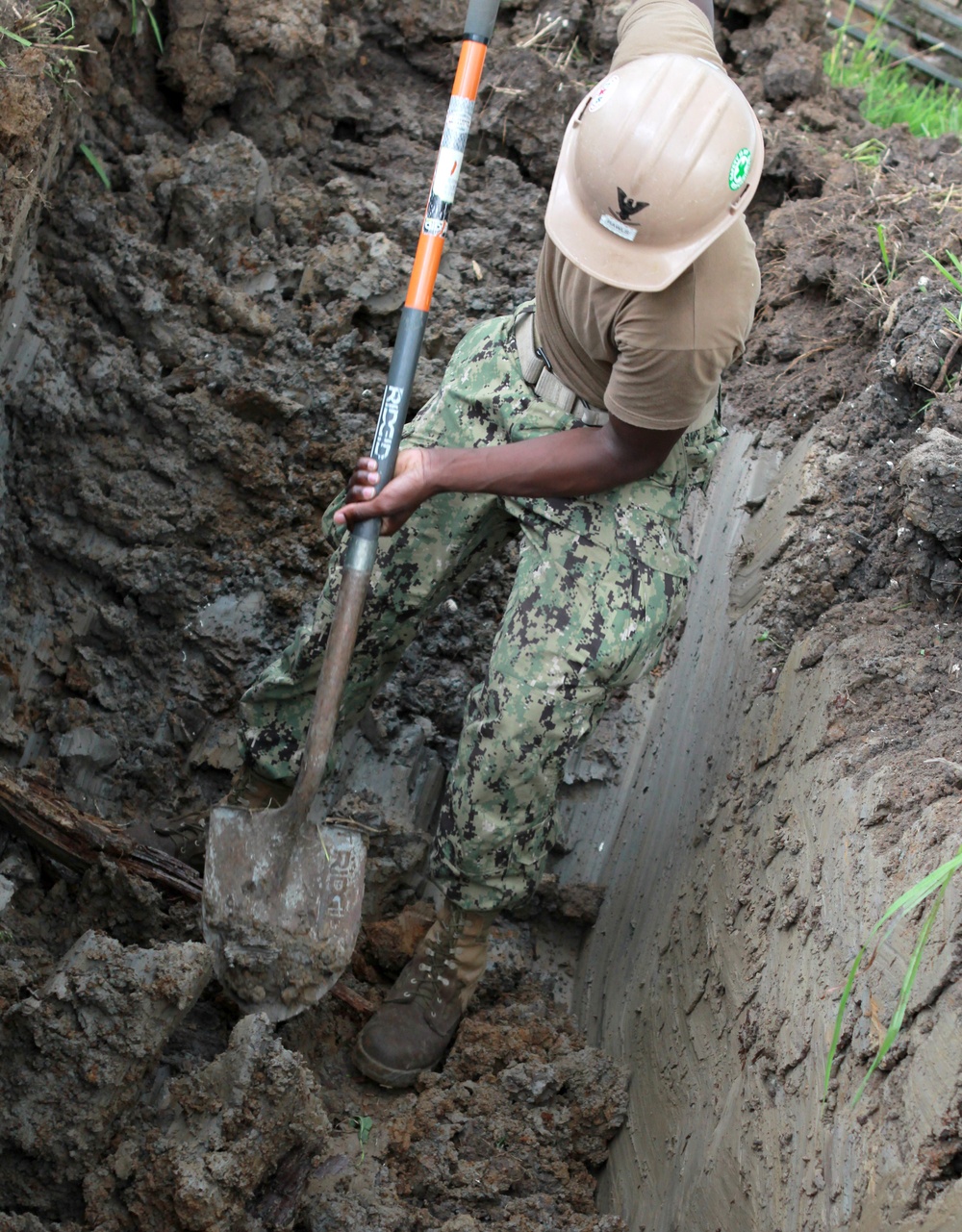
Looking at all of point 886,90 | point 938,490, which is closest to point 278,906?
point 938,490

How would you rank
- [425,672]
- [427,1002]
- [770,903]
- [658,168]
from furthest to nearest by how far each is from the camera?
1. [425,672]
2. [427,1002]
3. [770,903]
4. [658,168]

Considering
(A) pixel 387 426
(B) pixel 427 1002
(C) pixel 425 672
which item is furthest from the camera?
(C) pixel 425 672

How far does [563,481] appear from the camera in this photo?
7.02 feet

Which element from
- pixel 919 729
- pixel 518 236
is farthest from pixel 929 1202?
pixel 518 236

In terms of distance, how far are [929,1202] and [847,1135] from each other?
0.20 meters

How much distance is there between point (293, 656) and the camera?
2416 mm

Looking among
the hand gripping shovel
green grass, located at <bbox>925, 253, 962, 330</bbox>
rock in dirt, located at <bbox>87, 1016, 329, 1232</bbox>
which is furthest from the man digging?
green grass, located at <bbox>925, 253, 962, 330</bbox>

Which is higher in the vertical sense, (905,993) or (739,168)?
(739,168)

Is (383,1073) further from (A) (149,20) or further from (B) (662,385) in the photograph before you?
(A) (149,20)

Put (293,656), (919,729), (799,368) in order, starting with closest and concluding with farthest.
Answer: (919,729) → (293,656) → (799,368)

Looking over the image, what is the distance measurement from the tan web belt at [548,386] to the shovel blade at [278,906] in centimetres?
95

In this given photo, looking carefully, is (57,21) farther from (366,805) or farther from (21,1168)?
(21,1168)

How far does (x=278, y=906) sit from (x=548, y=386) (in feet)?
3.75

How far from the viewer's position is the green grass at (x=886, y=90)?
12.8 feet
